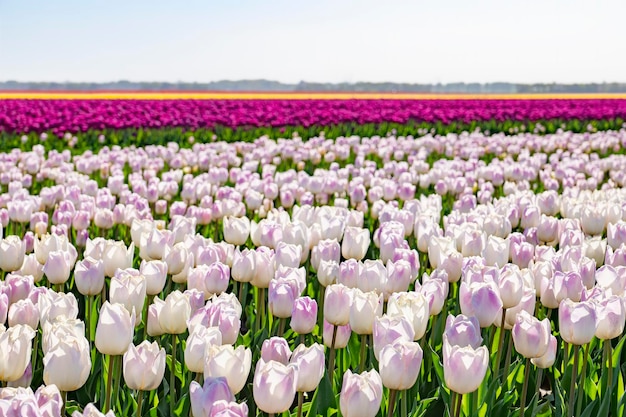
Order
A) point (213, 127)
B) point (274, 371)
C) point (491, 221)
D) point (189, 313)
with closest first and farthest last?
point (274, 371) → point (189, 313) → point (491, 221) → point (213, 127)

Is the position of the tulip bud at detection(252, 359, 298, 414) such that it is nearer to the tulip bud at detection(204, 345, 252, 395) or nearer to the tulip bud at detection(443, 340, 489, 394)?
the tulip bud at detection(204, 345, 252, 395)

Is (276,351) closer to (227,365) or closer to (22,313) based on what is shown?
(227,365)

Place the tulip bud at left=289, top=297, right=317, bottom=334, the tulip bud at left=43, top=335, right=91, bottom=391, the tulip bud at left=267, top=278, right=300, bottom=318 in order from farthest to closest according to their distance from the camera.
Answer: the tulip bud at left=267, top=278, right=300, bottom=318
the tulip bud at left=289, top=297, right=317, bottom=334
the tulip bud at left=43, top=335, right=91, bottom=391

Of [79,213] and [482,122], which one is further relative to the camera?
[482,122]

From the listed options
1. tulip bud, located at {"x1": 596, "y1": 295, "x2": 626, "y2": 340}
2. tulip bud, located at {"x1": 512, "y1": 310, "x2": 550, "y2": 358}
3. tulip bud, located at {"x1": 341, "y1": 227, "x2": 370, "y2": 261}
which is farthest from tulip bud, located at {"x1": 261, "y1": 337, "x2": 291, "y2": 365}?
tulip bud, located at {"x1": 341, "y1": 227, "x2": 370, "y2": 261}

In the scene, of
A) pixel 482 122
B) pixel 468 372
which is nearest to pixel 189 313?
pixel 468 372

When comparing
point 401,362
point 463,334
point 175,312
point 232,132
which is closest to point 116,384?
point 175,312

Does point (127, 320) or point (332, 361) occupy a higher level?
point (127, 320)

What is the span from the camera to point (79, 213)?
14.3ft

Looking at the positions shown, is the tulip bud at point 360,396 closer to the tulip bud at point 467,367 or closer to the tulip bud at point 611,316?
the tulip bud at point 467,367

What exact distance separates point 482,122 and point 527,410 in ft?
54.9

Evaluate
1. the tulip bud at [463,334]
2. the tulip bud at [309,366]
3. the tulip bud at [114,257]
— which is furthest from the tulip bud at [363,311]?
the tulip bud at [114,257]

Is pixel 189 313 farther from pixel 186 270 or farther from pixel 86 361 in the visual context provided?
pixel 186 270

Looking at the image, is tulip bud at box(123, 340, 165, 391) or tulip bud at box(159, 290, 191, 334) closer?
tulip bud at box(123, 340, 165, 391)
